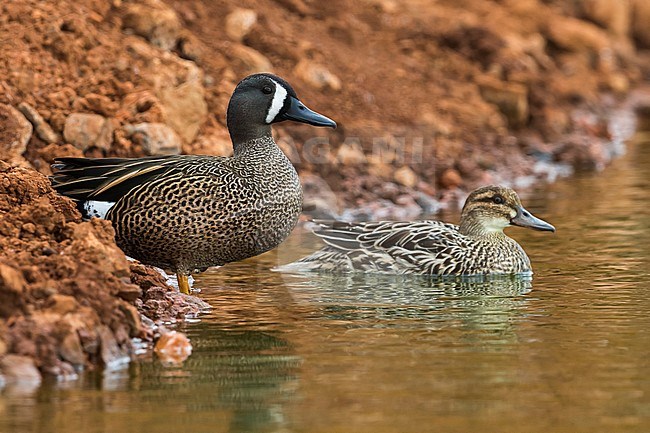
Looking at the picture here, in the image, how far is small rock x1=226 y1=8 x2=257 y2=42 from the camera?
16.2m

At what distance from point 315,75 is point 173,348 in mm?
9384

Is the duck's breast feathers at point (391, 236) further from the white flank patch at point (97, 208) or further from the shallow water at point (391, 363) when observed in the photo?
the white flank patch at point (97, 208)

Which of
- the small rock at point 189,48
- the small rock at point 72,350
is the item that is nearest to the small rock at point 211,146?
the small rock at point 189,48

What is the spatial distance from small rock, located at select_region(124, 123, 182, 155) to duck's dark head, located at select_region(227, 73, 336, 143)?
279cm

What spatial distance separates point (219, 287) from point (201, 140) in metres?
3.92

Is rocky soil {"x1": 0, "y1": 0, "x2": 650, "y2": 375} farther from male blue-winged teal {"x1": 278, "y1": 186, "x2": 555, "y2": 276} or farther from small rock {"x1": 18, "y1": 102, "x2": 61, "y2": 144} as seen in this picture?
male blue-winged teal {"x1": 278, "y1": 186, "x2": 555, "y2": 276}

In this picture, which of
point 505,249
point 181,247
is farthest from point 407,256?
point 181,247

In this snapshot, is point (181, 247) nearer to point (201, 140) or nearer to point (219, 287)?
point (219, 287)

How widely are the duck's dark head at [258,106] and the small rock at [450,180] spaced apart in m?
5.74

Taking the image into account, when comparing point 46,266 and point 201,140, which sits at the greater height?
point 201,140

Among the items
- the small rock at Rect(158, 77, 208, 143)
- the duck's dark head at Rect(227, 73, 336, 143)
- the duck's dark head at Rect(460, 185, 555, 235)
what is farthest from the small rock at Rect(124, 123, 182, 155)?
the duck's dark head at Rect(460, 185, 555, 235)

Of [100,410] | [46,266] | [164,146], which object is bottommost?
[100,410]

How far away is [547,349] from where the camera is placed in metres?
7.49

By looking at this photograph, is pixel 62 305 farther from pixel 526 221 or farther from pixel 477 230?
pixel 526 221
